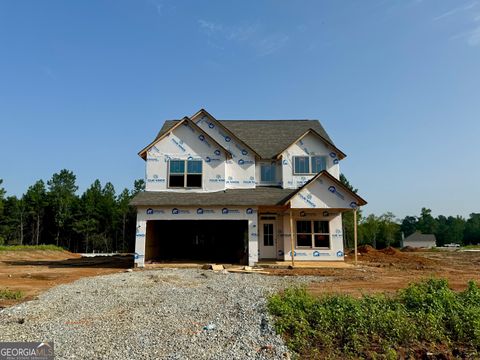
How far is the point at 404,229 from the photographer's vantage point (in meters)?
144

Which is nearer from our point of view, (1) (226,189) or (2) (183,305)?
(2) (183,305)

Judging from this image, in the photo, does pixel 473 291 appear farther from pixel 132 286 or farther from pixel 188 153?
pixel 188 153

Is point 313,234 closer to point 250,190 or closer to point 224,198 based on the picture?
point 250,190

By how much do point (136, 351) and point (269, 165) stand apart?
1751 cm

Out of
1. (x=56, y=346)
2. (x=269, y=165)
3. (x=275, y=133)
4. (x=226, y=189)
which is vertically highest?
(x=275, y=133)

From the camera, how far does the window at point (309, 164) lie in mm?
22047

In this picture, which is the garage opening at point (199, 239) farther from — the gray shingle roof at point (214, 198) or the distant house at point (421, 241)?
the distant house at point (421, 241)

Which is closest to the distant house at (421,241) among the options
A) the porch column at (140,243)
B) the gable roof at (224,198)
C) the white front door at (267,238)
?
the white front door at (267,238)

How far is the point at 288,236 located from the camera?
2084 cm

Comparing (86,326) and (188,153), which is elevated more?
(188,153)

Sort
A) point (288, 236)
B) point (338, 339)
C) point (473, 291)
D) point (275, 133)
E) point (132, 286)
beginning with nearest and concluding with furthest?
point (338, 339)
point (473, 291)
point (132, 286)
point (288, 236)
point (275, 133)

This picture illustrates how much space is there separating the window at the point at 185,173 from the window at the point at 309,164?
20.7 ft

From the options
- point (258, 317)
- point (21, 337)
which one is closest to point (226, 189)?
point (258, 317)

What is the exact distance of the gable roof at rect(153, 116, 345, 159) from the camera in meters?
23.0
